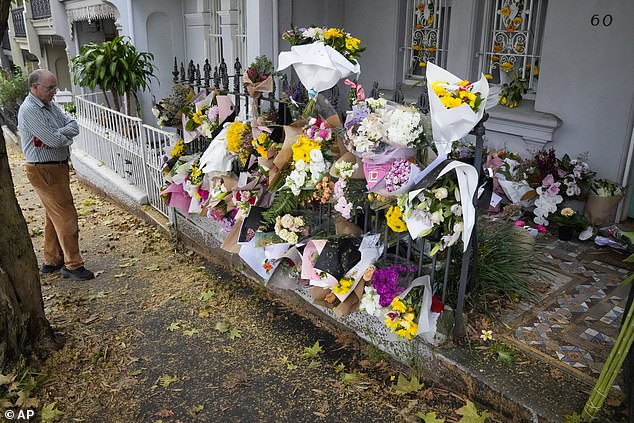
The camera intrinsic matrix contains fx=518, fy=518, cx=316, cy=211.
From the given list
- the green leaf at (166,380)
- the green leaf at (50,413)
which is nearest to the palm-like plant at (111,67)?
the green leaf at (166,380)

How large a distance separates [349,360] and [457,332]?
82 cm

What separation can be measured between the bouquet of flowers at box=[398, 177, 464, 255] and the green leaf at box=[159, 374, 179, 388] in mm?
1869

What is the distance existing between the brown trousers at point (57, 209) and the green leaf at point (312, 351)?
2634 mm

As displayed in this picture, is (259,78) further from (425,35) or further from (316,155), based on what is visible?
(425,35)

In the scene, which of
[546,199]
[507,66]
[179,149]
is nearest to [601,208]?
[546,199]

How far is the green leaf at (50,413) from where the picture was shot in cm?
309

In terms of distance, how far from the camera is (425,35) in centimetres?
650

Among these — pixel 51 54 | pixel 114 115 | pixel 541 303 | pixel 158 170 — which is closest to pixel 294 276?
pixel 541 303

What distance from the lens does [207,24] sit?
879 cm

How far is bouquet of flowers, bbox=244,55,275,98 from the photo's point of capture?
4.18 metres

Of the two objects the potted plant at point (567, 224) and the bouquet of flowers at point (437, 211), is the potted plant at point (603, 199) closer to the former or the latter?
the potted plant at point (567, 224)

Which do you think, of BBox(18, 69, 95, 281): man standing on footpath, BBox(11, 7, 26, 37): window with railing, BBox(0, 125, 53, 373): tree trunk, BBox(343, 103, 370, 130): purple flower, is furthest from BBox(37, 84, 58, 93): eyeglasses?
BBox(11, 7, 26, 37): window with railing

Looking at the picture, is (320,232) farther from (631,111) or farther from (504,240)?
(631,111)

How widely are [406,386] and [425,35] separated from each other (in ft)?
15.5
